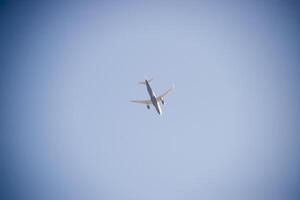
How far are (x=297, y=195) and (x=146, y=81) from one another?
193555 millimetres

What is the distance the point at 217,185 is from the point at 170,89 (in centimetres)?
15596

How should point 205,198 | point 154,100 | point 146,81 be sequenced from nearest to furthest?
point 146,81 < point 154,100 < point 205,198

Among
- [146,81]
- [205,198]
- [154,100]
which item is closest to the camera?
[146,81]

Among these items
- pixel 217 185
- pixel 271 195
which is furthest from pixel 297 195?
pixel 217 185

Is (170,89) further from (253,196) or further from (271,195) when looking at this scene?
(271,195)

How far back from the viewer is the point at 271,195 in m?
196

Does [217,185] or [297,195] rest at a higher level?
[217,185]

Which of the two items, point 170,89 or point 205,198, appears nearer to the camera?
point 170,89

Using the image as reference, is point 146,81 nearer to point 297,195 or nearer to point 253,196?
point 253,196

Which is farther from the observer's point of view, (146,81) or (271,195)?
(271,195)

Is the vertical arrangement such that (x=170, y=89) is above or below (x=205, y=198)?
above

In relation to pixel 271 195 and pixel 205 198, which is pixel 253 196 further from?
pixel 205 198

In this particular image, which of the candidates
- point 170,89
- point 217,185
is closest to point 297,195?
Answer: point 217,185

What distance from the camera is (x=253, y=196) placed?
18862 cm
